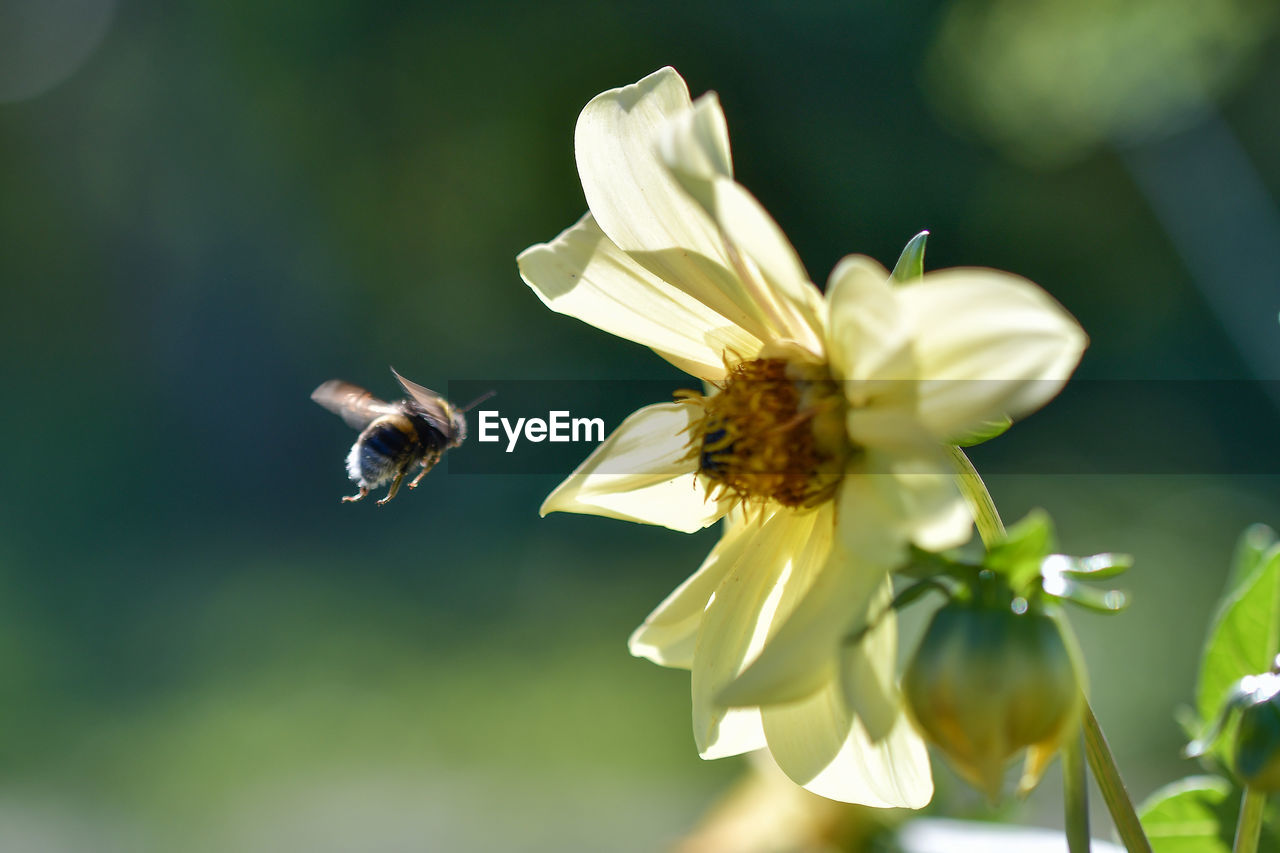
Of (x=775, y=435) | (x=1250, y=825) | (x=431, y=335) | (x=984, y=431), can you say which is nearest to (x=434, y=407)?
(x=775, y=435)

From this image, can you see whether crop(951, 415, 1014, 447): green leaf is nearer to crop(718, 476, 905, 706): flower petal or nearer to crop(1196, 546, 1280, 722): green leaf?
crop(718, 476, 905, 706): flower petal

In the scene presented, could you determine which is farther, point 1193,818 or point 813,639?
point 1193,818

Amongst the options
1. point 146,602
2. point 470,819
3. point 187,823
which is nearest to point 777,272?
point 470,819

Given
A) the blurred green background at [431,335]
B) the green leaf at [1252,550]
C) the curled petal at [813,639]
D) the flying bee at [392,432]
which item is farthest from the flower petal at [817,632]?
the blurred green background at [431,335]

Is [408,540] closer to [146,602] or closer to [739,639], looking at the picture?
[146,602]

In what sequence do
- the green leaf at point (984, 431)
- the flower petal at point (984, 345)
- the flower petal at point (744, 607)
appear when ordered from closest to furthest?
the flower petal at point (984, 345), the green leaf at point (984, 431), the flower petal at point (744, 607)

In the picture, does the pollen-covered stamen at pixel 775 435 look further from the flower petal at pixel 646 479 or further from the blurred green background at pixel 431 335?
the blurred green background at pixel 431 335

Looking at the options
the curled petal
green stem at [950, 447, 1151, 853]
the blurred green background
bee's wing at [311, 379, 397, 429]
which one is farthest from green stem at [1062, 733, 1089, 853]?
the blurred green background

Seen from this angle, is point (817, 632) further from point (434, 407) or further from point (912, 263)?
point (434, 407)
